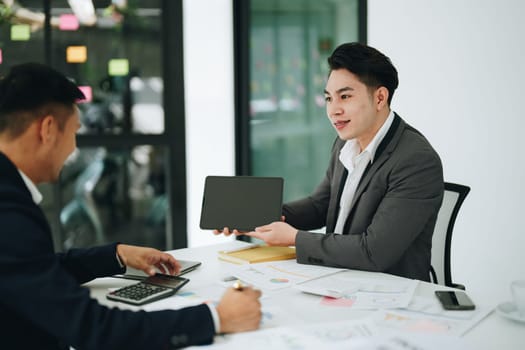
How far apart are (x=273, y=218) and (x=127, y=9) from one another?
9.55 ft

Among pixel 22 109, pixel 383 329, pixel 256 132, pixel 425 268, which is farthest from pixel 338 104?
pixel 256 132

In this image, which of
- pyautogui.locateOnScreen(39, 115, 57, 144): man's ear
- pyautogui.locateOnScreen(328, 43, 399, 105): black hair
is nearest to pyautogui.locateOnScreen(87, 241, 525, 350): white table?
pyautogui.locateOnScreen(39, 115, 57, 144): man's ear

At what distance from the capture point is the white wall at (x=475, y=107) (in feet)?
8.15

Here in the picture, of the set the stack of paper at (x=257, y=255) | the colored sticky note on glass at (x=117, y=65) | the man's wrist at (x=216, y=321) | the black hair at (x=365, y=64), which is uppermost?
the colored sticky note on glass at (x=117, y=65)

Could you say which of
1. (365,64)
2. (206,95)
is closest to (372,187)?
(365,64)

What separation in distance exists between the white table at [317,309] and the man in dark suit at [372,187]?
11 centimetres

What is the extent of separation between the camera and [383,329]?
1.15 metres

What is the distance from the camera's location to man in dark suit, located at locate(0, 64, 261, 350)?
1.03 m

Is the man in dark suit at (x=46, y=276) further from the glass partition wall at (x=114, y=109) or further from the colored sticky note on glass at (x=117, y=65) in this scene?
the colored sticky note on glass at (x=117, y=65)

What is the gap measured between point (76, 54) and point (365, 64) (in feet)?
7.67

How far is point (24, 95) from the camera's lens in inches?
45.9

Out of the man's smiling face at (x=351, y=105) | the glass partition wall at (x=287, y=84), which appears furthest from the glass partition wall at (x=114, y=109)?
the man's smiling face at (x=351, y=105)

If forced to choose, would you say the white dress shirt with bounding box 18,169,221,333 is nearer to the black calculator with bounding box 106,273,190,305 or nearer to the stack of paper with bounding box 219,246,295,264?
the black calculator with bounding box 106,273,190,305

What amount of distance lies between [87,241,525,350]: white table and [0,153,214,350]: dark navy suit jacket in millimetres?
278
